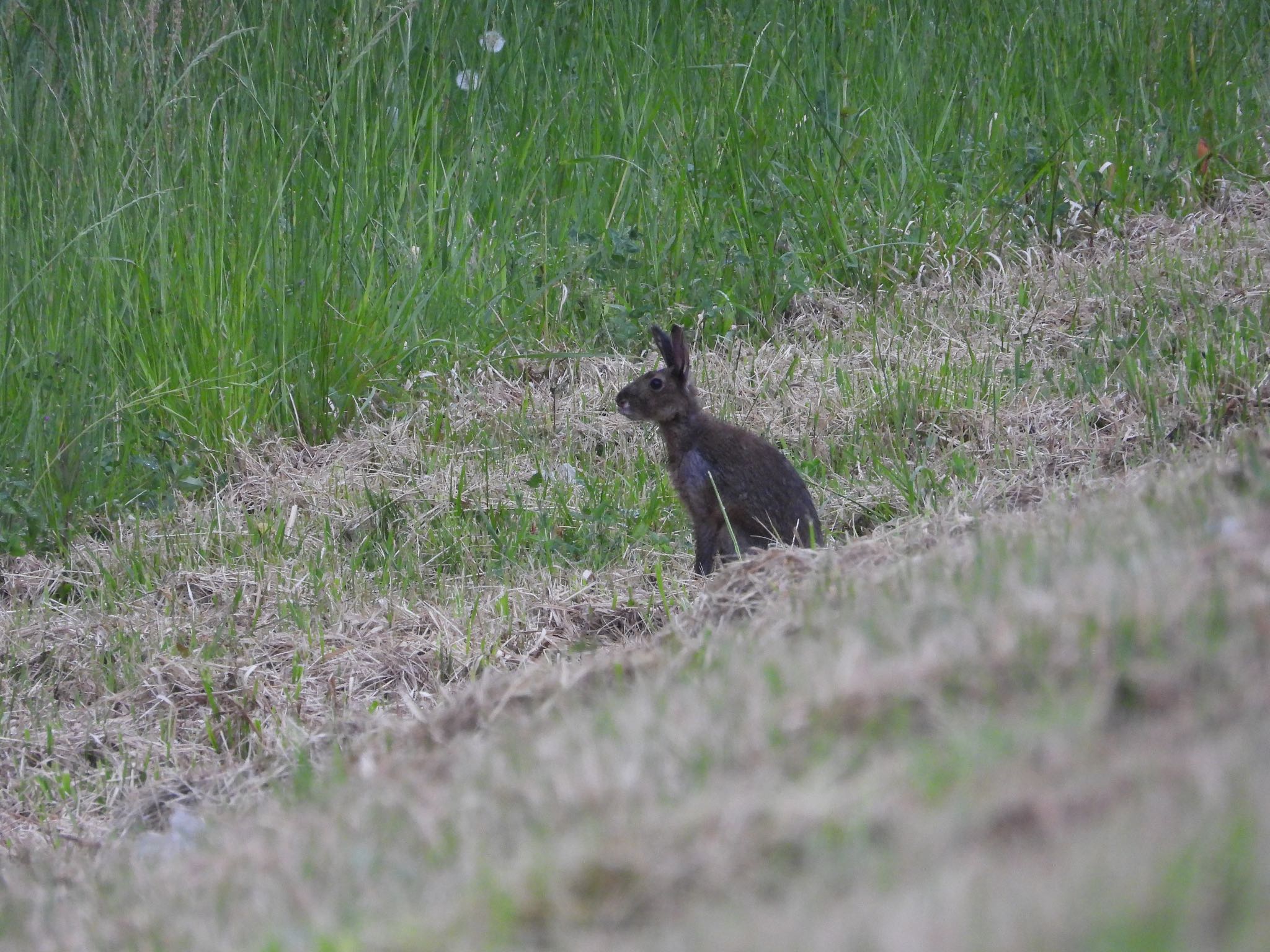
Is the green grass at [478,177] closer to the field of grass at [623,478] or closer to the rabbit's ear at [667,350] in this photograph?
the field of grass at [623,478]

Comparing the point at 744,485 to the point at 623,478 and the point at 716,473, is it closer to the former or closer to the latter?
the point at 716,473

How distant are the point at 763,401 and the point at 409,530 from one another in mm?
1832

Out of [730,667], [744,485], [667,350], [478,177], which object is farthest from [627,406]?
[730,667]

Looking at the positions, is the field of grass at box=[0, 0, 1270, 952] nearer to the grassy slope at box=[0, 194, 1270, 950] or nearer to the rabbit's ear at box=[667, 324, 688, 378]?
the grassy slope at box=[0, 194, 1270, 950]

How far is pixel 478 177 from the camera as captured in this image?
816 centimetres

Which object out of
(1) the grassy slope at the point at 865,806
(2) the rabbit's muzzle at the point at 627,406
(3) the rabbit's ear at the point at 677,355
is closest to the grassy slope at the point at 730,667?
(1) the grassy slope at the point at 865,806

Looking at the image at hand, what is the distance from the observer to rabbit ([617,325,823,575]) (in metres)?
5.49

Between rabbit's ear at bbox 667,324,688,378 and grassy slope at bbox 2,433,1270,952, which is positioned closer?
grassy slope at bbox 2,433,1270,952

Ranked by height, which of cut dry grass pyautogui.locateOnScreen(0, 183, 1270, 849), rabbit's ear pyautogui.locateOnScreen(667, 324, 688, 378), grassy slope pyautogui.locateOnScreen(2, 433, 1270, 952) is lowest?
cut dry grass pyautogui.locateOnScreen(0, 183, 1270, 849)

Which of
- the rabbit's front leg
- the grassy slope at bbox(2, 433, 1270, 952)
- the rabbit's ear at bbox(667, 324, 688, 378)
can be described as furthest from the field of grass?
the rabbit's ear at bbox(667, 324, 688, 378)

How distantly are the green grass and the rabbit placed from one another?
0.53 m

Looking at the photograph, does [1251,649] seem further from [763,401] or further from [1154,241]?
[1154,241]

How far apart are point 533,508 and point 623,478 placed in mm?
491

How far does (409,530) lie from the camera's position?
593 centimetres
